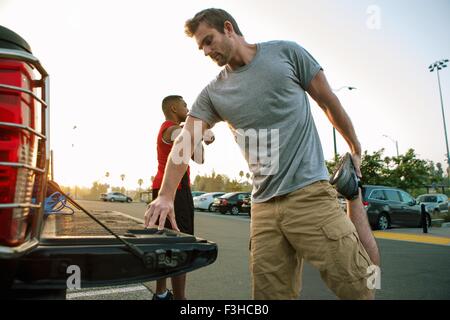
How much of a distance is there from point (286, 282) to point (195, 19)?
1.67 m

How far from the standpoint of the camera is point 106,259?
1217 mm

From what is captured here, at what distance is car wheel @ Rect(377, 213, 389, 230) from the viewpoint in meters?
12.1

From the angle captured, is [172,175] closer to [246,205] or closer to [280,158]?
[280,158]

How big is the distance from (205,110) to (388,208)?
11865mm

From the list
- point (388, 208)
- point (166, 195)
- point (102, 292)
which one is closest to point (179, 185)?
point (166, 195)

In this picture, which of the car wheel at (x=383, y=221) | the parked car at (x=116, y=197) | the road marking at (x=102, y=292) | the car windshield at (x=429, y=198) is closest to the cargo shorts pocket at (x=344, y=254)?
the road marking at (x=102, y=292)

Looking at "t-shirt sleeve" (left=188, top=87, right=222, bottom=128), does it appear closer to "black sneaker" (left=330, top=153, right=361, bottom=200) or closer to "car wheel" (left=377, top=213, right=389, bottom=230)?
"black sneaker" (left=330, top=153, right=361, bottom=200)

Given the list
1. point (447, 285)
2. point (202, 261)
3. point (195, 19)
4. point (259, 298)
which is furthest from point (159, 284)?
point (447, 285)

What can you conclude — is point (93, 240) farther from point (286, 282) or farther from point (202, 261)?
point (286, 282)

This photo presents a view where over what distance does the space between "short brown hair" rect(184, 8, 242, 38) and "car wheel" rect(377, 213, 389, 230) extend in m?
11.6

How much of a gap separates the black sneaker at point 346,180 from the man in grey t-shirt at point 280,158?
2.1 inches

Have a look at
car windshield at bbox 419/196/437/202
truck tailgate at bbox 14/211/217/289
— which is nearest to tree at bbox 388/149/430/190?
car windshield at bbox 419/196/437/202

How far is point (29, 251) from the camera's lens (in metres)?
1.05
